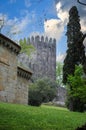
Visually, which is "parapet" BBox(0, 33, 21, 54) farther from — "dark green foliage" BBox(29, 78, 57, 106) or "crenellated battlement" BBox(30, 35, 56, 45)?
"crenellated battlement" BBox(30, 35, 56, 45)

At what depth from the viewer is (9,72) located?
35.7 metres

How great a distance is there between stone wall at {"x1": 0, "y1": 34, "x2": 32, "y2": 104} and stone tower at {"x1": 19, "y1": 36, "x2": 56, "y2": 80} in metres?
57.9

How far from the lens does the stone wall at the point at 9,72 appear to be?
33969mm

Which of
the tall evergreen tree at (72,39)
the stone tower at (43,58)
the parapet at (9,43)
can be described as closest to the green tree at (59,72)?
the stone tower at (43,58)

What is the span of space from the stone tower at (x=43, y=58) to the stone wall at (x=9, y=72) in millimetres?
57861

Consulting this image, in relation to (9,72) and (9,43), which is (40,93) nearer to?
(9,72)

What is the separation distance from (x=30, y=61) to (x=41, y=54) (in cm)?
485

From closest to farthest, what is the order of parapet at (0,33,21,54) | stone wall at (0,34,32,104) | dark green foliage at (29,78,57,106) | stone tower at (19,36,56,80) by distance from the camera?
parapet at (0,33,21,54) → stone wall at (0,34,32,104) → dark green foliage at (29,78,57,106) → stone tower at (19,36,56,80)

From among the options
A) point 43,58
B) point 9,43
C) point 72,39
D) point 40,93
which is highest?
point 43,58

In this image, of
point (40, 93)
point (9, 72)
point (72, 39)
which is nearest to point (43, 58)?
point (40, 93)

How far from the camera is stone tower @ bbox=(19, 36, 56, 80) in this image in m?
97.5

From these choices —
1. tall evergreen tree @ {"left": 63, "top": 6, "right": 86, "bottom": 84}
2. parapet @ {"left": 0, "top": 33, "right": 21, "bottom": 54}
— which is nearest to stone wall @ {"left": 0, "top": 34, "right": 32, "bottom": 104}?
parapet @ {"left": 0, "top": 33, "right": 21, "bottom": 54}

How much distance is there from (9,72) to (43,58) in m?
64.6

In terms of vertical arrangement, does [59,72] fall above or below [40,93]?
above
